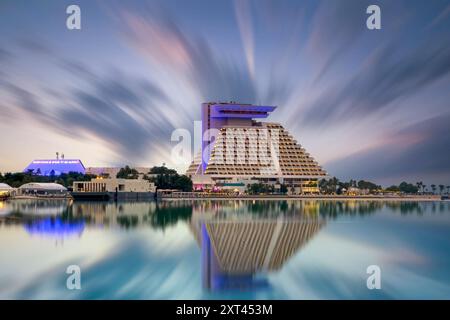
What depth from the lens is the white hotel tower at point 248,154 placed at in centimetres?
10838

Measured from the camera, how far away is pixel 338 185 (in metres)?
129

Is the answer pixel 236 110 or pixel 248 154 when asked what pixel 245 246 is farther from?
pixel 236 110

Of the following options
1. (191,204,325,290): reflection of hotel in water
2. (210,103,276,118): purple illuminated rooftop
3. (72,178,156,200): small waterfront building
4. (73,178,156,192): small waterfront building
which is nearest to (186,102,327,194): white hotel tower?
(210,103,276,118): purple illuminated rooftop

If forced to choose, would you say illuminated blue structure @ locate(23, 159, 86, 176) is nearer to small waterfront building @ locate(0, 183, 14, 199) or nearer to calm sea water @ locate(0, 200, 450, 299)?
small waterfront building @ locate(0, 183, 14, 199)

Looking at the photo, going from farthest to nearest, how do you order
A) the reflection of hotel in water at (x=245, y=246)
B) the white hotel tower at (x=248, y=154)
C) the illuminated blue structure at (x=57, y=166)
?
1. the illuminated blue structure at (x=57, y=166)
2. the white hotel tower at (x=248, y=154)
3. the reflection of hotel in water at (x=245, y=246)

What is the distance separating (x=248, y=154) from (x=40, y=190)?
4342cm

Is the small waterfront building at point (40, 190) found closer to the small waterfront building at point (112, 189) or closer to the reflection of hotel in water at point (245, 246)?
the small waterfront building at point (112, 189)

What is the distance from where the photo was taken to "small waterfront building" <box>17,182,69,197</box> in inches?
3514

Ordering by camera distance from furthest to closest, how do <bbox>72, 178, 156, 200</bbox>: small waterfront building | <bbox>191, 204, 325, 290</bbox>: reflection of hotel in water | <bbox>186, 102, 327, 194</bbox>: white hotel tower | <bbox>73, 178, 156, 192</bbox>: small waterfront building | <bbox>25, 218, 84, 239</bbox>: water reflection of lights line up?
<bbox>186, 102, 327, 194</bbox>: white hotel tower
<bbox>73, 178, 156, 192</bbox>: small waterfront building
<bbox>72, 178, 156, 200</bbox>: small waterfront building
<bbox>25, 218, 84, 239</bbox>: water reflection of lights
<bbox>191, 204, 325, 290</bbox>: reflection of hotel in water

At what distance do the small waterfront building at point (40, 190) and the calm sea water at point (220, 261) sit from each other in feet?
187

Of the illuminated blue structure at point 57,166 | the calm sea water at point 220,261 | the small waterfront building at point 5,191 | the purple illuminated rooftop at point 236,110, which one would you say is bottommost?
the calm sea water at point 220,261

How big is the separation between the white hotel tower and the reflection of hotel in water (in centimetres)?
6950

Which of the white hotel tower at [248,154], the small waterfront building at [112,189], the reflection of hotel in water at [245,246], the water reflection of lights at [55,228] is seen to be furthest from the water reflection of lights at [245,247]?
the white hotel tower at [248,154]
